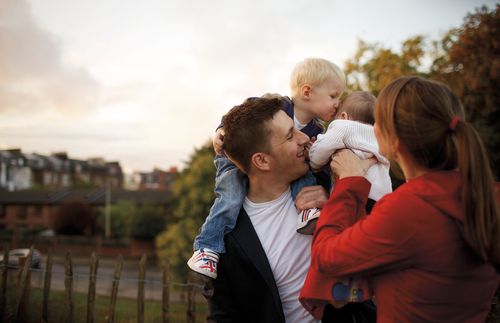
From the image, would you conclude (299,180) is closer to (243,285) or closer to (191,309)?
(243,285)

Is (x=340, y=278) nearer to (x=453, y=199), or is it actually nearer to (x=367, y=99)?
(x=453, y=199)

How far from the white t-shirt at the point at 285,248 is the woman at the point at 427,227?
663 mm

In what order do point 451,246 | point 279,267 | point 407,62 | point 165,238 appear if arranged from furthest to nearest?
point 165,238, point 407,62, point 279,267, point 451,246

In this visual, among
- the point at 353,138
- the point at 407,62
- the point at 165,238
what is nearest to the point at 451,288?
the point at 353,138

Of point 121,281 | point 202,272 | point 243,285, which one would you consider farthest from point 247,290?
point 121,281

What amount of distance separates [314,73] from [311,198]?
1.14m

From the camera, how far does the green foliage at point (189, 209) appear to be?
24.1 metres

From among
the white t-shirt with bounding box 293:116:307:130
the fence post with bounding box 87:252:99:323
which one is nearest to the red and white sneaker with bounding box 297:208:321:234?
the white t-shirt with bounding box 293:116:307:130

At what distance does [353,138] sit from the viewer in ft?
7.03

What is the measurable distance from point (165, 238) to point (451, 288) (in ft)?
86.3

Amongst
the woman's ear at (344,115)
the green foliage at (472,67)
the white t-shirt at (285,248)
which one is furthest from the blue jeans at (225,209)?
the green foliage at (472,67)

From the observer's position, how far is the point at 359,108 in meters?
2.43

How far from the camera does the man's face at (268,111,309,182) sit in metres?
2.34

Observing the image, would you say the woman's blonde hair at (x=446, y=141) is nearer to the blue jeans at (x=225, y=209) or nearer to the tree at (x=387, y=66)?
the blue jeans at (x=225, y=209)
